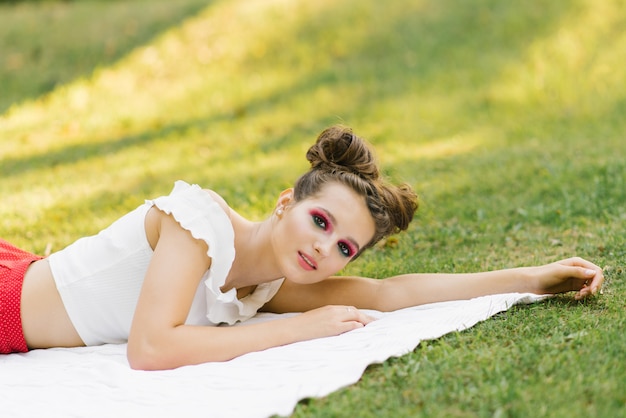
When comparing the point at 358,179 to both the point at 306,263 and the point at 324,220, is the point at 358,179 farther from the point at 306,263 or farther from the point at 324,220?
the point at 306,263

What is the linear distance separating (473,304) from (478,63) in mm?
7232

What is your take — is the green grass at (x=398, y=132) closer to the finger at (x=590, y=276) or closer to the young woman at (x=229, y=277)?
the finger at (x=590, y=276)

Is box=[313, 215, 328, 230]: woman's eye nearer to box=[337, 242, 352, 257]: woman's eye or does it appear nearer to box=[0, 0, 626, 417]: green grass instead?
box=[337, 242, 352, 257]: woman's eye

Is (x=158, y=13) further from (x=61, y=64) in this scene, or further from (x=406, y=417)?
(x=406, y=417)

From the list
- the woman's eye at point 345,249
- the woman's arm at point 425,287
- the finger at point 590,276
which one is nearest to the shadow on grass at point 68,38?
the woman's arm at point 425,287

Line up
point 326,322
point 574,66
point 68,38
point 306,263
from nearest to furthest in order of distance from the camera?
point 306,263, point 326,322, point 574,66, point 68,38

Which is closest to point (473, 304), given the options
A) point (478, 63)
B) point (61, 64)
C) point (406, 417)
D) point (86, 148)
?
point (406, 417)

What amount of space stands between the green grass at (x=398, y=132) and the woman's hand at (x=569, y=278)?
0.07 m

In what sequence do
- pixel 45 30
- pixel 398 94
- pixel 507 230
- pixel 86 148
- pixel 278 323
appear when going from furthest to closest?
pixel 45 30 < pixel 398 94 < pixel 86 148 < pixel 507 230 < pixel 278 323

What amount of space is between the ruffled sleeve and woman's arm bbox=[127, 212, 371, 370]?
0.12 feet

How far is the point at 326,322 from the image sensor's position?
3273 millimetres

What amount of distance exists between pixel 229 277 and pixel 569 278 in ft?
4.88

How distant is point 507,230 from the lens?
16.8 ft

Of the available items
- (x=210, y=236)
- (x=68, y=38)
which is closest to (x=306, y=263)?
(x=210, y=236)
